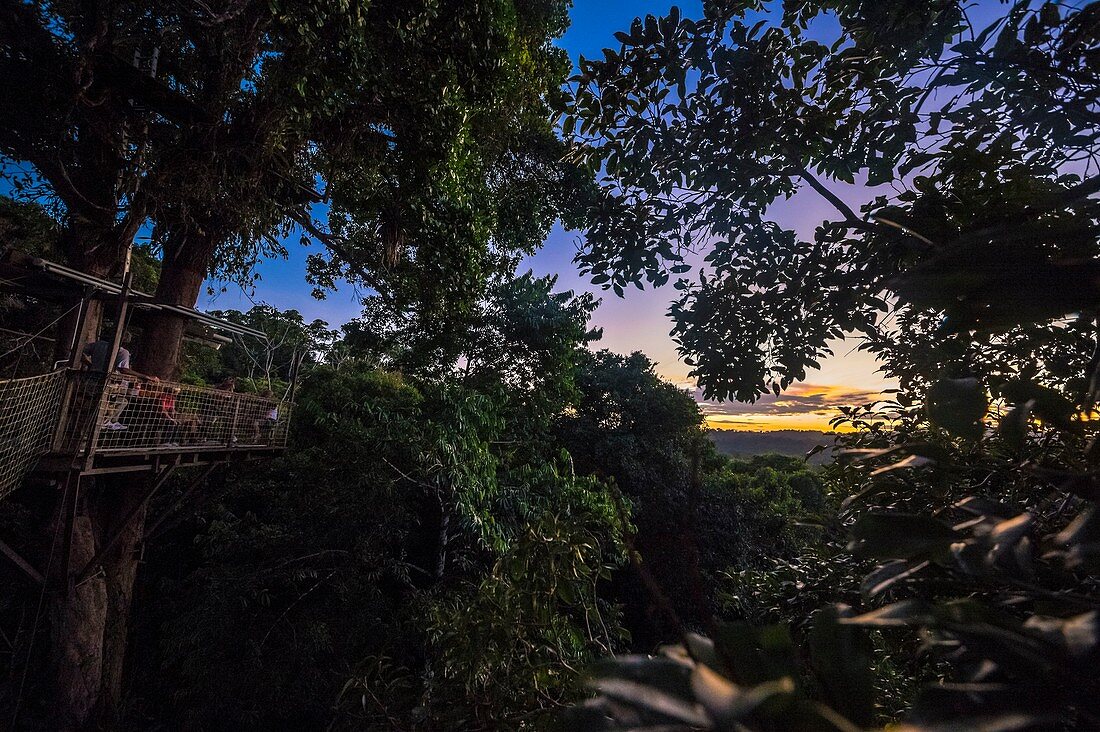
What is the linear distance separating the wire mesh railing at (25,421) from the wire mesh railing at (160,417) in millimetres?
103

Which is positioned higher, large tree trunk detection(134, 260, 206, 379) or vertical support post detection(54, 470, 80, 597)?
large tree trunk detection(134, 260, 206, 379)

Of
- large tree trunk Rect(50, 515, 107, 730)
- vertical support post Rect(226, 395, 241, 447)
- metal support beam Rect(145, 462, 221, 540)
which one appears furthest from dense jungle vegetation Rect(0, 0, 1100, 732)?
vertical support post Rect(226, 395, 241, 447)

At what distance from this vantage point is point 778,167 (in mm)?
Answer: 2197

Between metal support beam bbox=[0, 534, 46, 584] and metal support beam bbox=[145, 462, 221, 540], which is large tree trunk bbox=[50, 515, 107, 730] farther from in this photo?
metal support beam bbox=[145, 462, 221, 540]

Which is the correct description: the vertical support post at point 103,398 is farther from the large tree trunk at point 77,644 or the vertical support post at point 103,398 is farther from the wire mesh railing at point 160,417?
the large tree trunk at point 77,644

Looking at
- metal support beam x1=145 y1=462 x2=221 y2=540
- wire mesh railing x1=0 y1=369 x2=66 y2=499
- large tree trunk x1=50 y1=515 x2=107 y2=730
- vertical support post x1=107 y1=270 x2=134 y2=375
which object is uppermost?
vertical support post x1=107 y1=270 x2=134 y2=375

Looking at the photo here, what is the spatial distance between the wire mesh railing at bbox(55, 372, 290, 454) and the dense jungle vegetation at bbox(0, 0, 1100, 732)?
773 millimetres

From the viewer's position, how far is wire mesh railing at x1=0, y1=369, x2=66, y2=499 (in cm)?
358

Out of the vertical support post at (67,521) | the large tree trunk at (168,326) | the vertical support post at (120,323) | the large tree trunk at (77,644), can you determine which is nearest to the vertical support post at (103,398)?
the vertical support post at (120,323)

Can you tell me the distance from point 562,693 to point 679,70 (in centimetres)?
301

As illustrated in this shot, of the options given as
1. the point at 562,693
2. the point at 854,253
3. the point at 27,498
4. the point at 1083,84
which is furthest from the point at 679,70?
the point at 27,498

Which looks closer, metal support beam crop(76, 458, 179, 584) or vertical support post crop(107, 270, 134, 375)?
vertical support post crop(107, 270, 134, 375)

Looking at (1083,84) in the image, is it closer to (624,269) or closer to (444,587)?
(624,269)

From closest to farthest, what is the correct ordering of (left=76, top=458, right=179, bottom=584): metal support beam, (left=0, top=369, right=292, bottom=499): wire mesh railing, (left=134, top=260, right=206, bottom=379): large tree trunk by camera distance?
(left=0, top=369, right=292, bottom=499): wire mesh railing
(left=76, top=458, right=179, bottom=584): metal support beam
(left=134, top=260, right=206, bottom=379): large tree trunk
